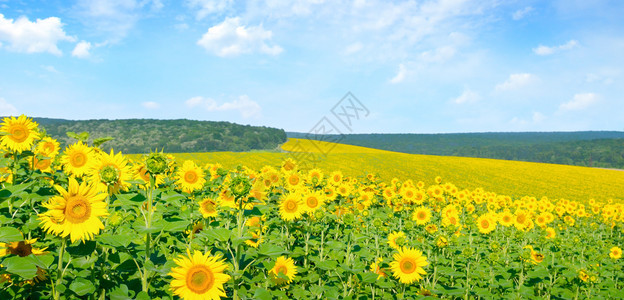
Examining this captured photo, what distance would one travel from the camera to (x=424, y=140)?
142 metres

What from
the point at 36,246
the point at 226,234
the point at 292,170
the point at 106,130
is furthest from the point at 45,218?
the point at 106,130

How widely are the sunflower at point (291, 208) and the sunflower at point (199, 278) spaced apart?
270 centimetres

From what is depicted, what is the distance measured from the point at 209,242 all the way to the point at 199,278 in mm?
1451

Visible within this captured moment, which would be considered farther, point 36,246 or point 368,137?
point 368,137

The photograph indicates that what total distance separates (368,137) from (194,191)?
13908cm

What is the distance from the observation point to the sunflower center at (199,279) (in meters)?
2.47

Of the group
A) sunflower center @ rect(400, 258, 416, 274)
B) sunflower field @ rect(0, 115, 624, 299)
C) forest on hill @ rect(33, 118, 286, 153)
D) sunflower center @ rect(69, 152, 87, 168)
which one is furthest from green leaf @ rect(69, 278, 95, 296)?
forest on hill @ rect(33, 118, 286, 153)

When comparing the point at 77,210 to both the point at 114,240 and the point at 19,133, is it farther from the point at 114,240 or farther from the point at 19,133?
the point at 19,133

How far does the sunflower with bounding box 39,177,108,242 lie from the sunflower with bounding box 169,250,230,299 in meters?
0.64

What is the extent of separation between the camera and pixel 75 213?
2324 mm

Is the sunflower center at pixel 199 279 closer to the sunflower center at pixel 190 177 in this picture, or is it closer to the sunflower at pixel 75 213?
the sunflower at pixel 75 213

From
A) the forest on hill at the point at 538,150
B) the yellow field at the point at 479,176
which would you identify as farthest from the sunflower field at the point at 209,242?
the forest on hill at the point at 538,150

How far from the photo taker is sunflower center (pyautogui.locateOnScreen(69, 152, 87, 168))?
380 centimetres

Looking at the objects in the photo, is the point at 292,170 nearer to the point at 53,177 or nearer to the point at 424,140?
the point at 53,177
